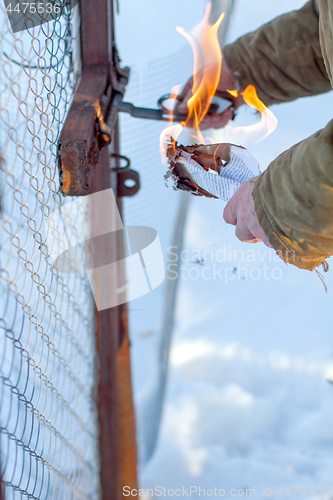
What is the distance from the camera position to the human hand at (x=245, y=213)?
1.99ft

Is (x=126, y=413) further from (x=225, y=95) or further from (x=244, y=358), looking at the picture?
(x=225, y=95)

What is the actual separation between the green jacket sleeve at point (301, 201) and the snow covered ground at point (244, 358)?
2.76 feet

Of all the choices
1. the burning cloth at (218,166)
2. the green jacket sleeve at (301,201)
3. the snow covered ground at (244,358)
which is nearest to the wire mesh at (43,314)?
the burning cloth at (218,166)

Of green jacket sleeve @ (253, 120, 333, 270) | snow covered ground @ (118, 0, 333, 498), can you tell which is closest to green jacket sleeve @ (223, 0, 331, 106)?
Answer: snow covered ground @ (118, 0, 333, 498)

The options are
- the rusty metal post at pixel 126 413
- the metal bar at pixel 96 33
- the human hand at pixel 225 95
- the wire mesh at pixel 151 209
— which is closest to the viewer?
the metal bar at pixel 96 33

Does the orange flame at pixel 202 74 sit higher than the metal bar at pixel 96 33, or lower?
lower

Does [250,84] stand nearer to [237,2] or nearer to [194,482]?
[237,2]

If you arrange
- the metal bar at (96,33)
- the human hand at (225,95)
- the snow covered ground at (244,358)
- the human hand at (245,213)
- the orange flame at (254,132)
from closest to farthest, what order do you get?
the human hand at (245,213) → the metal bar at (96,33) → the orange flame at (254,132) → the human hand at (225,95) → the snow covered ground at (244,358)
